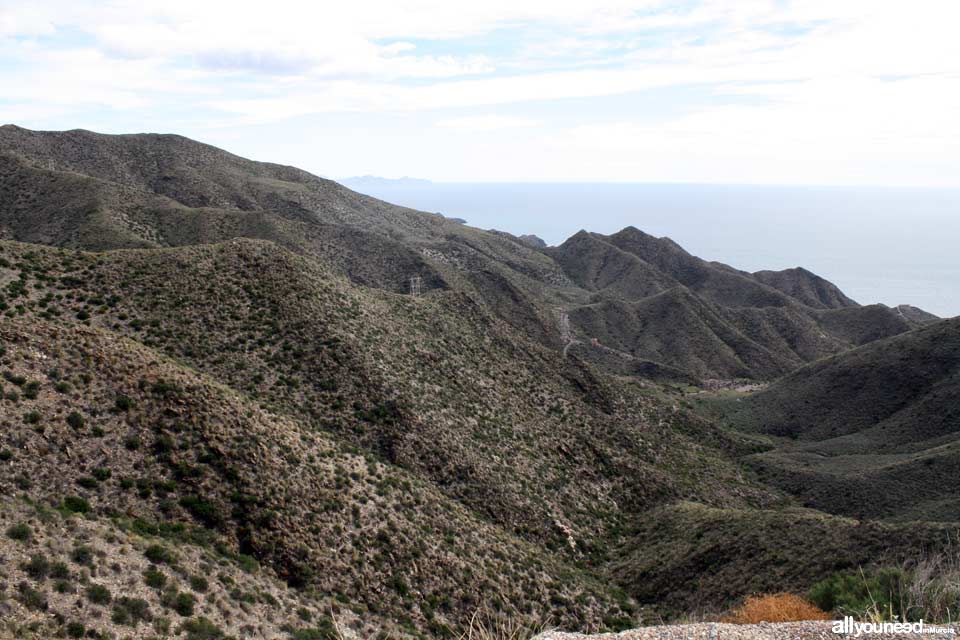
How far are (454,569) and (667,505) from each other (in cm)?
1641

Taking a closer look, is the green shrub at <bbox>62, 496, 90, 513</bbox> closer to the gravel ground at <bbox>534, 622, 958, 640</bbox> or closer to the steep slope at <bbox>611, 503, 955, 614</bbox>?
the gravel ground at <bbox>534, 622, 958, 640</bbox>

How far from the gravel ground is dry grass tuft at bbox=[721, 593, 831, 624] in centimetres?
378

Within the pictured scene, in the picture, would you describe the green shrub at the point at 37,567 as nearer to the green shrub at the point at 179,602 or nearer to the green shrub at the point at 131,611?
the green shrub at the point at 131,611

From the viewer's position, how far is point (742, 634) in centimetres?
1170

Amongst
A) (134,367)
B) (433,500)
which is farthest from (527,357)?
(134,367)

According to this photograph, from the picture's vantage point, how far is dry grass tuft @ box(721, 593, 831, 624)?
1602cm

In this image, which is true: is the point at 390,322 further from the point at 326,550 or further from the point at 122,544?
the point at 122,544

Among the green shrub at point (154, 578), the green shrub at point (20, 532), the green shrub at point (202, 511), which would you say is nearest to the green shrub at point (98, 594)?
the green shrub at point (154, 578)

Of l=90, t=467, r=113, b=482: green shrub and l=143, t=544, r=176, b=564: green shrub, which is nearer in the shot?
l=143, t=544, r=176, b=564: green shrub

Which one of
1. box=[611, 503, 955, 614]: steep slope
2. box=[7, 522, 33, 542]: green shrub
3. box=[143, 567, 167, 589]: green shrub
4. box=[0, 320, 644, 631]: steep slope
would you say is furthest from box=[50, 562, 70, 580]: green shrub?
box=[611, 503, 955, 614]: steep slope

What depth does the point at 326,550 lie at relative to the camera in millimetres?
18703

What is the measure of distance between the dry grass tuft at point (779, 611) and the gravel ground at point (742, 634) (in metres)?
3.78

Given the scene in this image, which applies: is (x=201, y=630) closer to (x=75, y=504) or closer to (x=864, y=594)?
(x=75, y=504)

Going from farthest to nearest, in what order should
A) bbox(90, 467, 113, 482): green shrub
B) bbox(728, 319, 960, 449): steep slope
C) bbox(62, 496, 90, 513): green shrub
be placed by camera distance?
1. bbox(728, 319, 960, 449): steep slope
2. bbox(90, 467, 113, 482): green shrub
3. bbox(62, 496, 90, 513): green shrub
